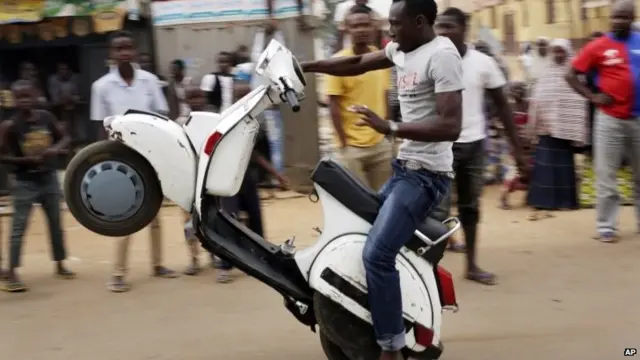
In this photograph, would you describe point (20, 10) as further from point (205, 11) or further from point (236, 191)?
point (236, 191)

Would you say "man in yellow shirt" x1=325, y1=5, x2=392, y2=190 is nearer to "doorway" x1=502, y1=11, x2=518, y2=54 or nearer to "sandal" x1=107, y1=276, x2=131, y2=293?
"sandal" x1=107, y1=276, x2=131, y2=293

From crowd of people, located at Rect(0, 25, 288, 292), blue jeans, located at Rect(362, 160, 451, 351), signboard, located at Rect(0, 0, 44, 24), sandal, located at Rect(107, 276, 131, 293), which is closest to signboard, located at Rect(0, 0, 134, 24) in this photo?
signboard, located at Rect(0, 0, 44, 24)

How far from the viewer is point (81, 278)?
6.45 m

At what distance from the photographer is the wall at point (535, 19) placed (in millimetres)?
11156

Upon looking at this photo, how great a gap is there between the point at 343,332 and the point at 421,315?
37 cm

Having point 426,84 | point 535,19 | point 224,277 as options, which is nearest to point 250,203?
point 224,277

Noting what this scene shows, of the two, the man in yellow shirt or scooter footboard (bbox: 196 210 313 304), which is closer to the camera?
scooter footboard (bbox: 196 210 313 304)

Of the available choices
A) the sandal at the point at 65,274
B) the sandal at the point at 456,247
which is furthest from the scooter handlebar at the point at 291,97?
the sandal at the point at 456,247

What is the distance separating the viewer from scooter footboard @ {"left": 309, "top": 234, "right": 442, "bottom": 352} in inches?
161

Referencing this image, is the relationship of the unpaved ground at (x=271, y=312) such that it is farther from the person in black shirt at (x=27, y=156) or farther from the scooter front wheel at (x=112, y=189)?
the scooter front wheel at (x=112, y=189)

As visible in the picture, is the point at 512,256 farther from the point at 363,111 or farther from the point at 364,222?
the point at 363,111

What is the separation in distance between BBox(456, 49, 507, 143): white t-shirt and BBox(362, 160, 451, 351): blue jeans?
196 cm

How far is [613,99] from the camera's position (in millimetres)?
6961

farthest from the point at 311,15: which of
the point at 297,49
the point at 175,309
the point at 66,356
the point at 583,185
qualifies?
the point at 66,356
